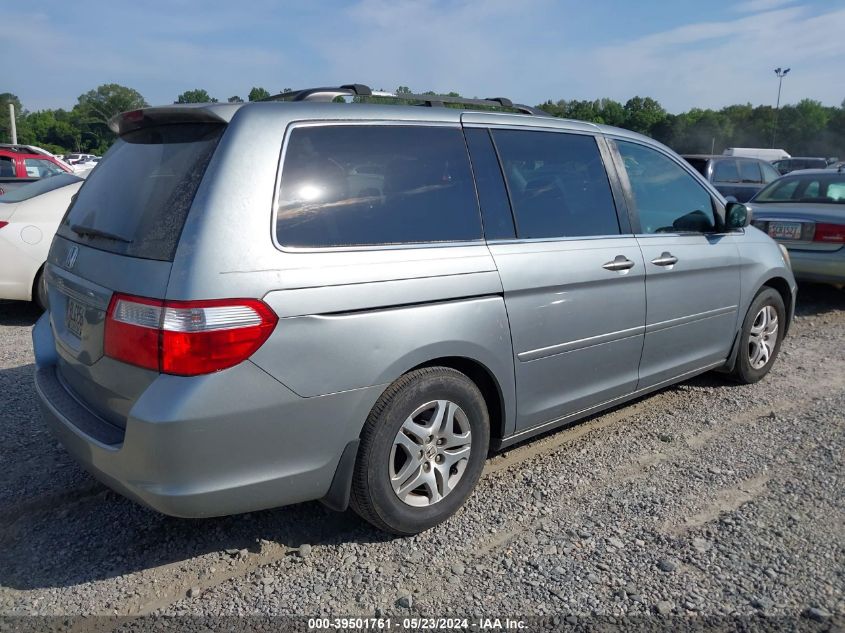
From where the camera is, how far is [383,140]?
297cm

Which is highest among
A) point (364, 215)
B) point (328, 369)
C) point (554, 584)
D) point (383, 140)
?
point (383, 140)

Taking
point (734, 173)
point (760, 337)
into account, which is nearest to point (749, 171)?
point (734, 173)

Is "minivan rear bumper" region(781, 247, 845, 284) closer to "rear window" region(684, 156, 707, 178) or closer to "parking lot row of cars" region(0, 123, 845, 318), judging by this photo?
"parking lot row of cars" region(0, 123, 845, 318)

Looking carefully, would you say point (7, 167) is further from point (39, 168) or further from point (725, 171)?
point (725, 171)

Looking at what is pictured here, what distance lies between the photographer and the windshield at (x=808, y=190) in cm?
801

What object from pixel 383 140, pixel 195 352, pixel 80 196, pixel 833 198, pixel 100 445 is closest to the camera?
pixel 195 352

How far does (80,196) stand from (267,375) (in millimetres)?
1542

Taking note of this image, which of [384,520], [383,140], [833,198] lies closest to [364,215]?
[383,140]

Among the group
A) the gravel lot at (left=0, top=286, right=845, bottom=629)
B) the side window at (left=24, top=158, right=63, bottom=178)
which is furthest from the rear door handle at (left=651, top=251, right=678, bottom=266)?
the side window at (left=24, top=158, right=63, bottom=178)

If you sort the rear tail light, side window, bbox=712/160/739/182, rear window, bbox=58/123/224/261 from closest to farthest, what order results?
the rear tail light
rear window, bbox=58/123/224/261
side window, bbox=712/160/739/182

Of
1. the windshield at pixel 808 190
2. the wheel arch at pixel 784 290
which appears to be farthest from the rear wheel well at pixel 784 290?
the windshield at pixel 808 190

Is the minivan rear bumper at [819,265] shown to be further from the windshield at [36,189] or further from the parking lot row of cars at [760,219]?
the windshield at [36,189]

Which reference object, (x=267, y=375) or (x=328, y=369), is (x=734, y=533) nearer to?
(x=328, y=369)

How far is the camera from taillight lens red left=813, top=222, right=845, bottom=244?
287 inches
